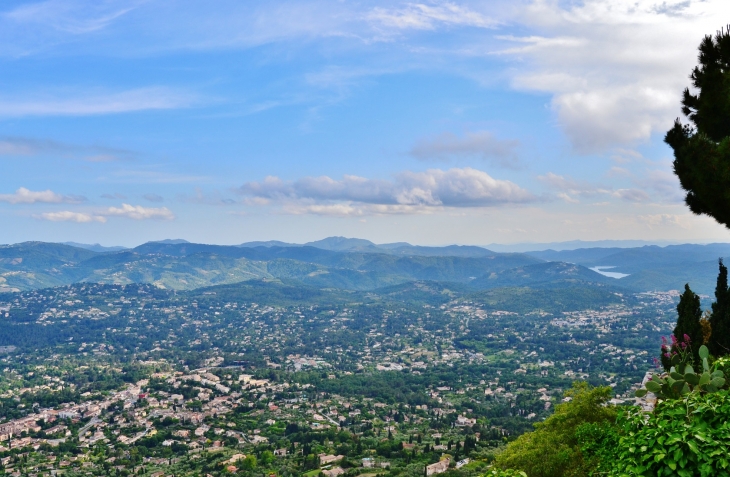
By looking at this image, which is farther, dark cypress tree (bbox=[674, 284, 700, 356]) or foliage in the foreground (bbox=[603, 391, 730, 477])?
dark cypress tree (bbox=[674, 284, 700, 356])

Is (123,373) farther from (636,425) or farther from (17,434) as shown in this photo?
(636,425)

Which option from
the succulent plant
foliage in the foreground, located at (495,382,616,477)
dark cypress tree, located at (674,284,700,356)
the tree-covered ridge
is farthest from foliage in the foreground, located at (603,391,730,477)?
the tree-covered ridge

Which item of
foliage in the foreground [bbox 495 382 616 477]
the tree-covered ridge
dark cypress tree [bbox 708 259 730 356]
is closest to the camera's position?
foliage in the foreground [bbox 495 382 616 477]

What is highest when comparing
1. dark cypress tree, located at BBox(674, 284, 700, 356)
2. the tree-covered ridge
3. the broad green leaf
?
the broad green leaf

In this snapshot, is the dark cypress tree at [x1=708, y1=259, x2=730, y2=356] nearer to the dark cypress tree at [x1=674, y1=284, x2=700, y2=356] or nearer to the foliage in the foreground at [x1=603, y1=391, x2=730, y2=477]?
the dark cypress tree at [x1=674, y1=284, x2=700, y2=356]

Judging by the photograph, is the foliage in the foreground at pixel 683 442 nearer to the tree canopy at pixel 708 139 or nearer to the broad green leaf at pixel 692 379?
the broad green leaf at pixel 692 379

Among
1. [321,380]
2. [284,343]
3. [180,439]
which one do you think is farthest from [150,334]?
[180,439]

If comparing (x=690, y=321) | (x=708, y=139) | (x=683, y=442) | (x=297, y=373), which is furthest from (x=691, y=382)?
(x=297, y=373)

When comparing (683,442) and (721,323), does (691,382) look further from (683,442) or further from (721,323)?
(721,323)
